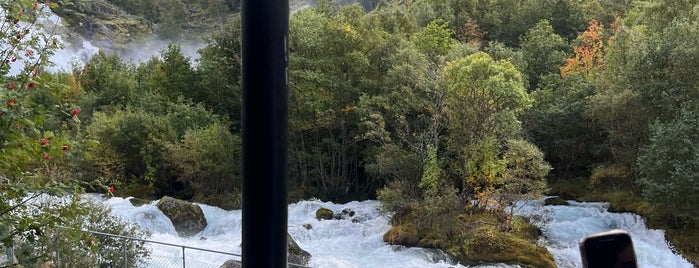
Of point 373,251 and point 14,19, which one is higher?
point 14,19

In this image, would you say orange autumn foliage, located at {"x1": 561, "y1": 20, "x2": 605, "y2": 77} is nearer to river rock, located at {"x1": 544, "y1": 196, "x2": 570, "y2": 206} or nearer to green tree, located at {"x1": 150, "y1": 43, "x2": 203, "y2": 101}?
river rock, located at {"x1": 544, "y1": 196, "x2": 570, "y2": 206}

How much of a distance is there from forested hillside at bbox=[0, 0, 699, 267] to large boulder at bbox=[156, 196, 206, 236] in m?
1.37

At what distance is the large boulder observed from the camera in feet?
52.2

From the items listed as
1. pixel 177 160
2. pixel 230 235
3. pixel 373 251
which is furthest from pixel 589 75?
pixel 177 160

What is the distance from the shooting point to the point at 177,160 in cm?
2014

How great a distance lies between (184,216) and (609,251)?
1641 centimetres

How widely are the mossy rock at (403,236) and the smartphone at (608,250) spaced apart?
13.9m

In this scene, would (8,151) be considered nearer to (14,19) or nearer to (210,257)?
(14,19)

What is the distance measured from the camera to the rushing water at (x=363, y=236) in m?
Answer: 13.0

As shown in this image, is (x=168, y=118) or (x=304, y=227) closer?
(x=304, y=227)

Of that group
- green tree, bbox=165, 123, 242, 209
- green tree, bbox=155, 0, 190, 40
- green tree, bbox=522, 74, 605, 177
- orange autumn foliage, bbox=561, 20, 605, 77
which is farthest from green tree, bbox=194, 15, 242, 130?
green tree, bbox=155, 0, 190, 40

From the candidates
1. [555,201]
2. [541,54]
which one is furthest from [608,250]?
[541,54]

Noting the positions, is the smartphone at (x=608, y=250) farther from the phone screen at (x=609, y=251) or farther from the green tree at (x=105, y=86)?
the green tree at (x=105, y=86)

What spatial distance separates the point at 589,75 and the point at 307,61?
985 cm
